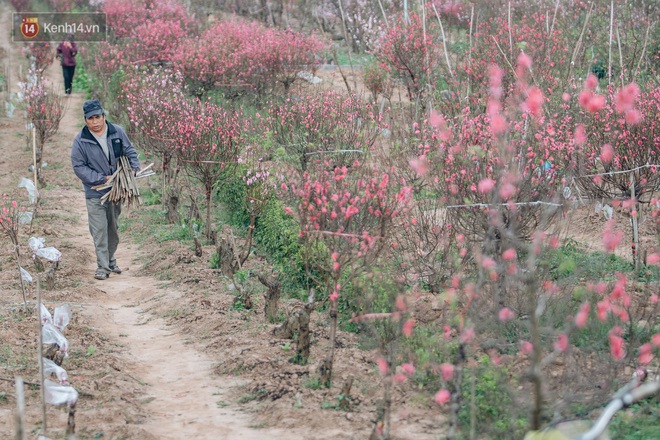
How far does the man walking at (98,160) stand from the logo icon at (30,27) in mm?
22955

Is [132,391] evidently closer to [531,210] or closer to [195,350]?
[195,350]

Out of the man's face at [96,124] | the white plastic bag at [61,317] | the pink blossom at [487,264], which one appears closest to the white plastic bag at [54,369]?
the white plastic bag at [61,317]

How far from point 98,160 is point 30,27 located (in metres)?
24.5

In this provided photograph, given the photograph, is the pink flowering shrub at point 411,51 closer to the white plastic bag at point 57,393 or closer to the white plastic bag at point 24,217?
the white plastic bag at point 24,217

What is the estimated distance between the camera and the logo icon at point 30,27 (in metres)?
Answer: 30.6

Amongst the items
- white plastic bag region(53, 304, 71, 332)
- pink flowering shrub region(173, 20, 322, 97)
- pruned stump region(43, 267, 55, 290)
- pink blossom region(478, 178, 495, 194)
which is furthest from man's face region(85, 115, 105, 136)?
pink flowering shrub region(173, 20, 322, 97)

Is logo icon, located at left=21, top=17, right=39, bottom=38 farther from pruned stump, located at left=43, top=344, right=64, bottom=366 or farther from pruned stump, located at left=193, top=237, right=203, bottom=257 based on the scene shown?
pruned stump, located at left=43, top=344, right=64, bottom=366

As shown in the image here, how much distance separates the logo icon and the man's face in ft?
75.4

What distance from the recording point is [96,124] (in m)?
9.11

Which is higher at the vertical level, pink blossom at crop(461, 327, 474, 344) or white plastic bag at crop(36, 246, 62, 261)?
pink blossom at crop(461, 327, 474, 344)

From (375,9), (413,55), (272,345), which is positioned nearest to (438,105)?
(413,55)

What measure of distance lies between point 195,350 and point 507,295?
2571 millimetres

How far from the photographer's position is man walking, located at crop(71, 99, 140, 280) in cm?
915

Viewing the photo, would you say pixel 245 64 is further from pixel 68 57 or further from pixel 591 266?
pixel 591 266
